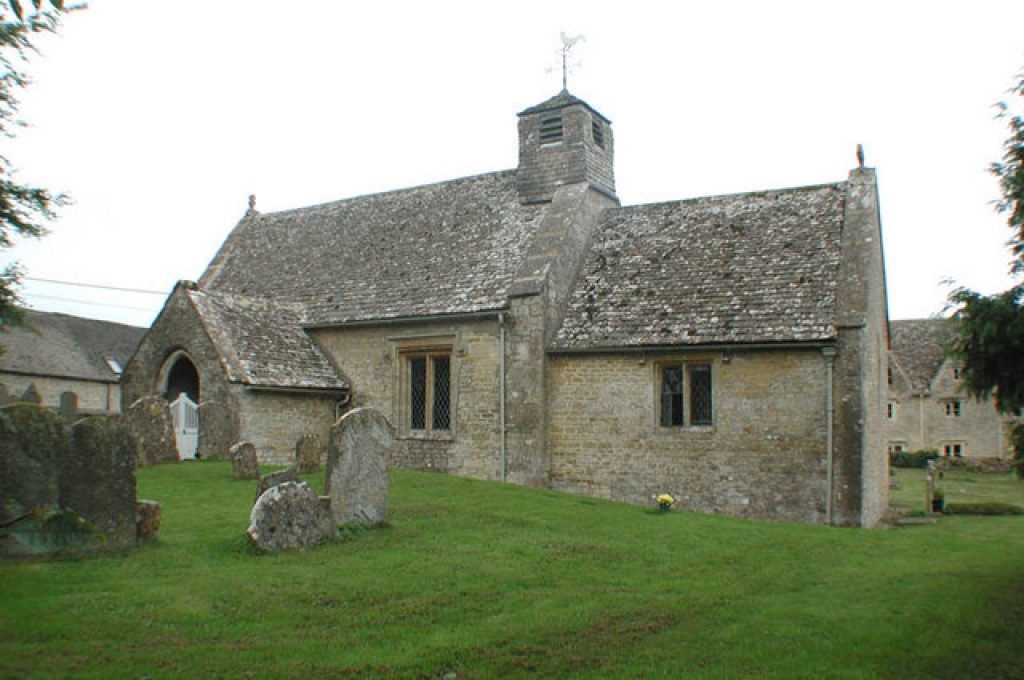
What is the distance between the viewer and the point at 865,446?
696 inches

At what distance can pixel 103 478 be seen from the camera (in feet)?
32.3

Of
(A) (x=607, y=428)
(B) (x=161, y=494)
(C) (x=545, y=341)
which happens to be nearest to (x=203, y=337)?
(B) (x=161, y=494)

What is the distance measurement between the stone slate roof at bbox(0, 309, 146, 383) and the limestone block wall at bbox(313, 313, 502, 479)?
2112 centimetres

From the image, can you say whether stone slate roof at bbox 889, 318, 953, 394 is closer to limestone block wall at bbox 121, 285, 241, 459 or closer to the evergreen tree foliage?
limestone block wall at bbox 121, 285, 241, 459

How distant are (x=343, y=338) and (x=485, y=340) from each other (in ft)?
16.4

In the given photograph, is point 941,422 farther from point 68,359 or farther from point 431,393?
point 68,359

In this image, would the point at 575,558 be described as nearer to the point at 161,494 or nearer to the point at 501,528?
the point at 501,528

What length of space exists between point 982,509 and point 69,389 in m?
42.5

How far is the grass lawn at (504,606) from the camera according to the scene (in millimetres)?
7273

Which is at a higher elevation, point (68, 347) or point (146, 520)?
point (68, 347)

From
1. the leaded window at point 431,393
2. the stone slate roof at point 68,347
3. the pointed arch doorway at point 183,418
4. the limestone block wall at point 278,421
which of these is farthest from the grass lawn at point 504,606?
the stone slate roof at point 68,347

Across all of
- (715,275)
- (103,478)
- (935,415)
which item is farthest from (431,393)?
(935,415)

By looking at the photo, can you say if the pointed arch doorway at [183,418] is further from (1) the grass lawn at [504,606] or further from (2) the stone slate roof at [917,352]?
(2) the stone slate roof at [917,352]

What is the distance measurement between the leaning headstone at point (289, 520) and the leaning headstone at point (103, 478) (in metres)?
1.50
